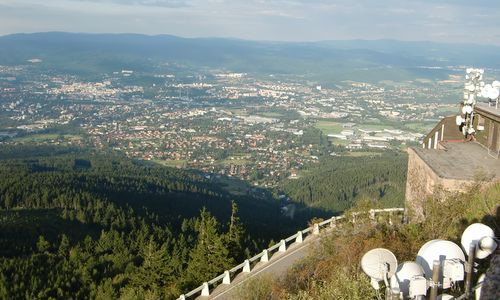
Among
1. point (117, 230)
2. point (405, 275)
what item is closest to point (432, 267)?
point (405, 275)

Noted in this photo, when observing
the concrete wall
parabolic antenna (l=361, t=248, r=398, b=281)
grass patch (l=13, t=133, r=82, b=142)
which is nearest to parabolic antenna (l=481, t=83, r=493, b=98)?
the concrete wall

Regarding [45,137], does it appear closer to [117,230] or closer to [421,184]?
[117,230]

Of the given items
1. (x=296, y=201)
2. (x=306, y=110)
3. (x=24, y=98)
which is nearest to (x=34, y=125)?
(x=24, y=98)

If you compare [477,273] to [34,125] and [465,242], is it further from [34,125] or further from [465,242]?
[34,125]

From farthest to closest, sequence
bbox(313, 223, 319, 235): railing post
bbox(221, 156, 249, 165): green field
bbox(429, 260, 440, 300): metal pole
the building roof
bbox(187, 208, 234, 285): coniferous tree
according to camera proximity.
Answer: bbox(221, 156, 249, 165): green field → bbox(187, 208, 234, 285): coniferous tree → bbox(313, 223, 319, 235): railing post → the building roof → bbox(429, 260, 440, 300): metal pole

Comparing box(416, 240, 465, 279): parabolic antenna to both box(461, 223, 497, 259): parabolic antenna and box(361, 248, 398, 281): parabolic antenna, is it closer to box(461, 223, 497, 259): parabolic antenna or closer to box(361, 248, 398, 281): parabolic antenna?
box(461, 223, 497, 259): parabolic antenna

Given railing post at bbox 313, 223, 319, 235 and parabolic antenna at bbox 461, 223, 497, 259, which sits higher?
parabolic antenna at bbox 461, 223, 497, 259
